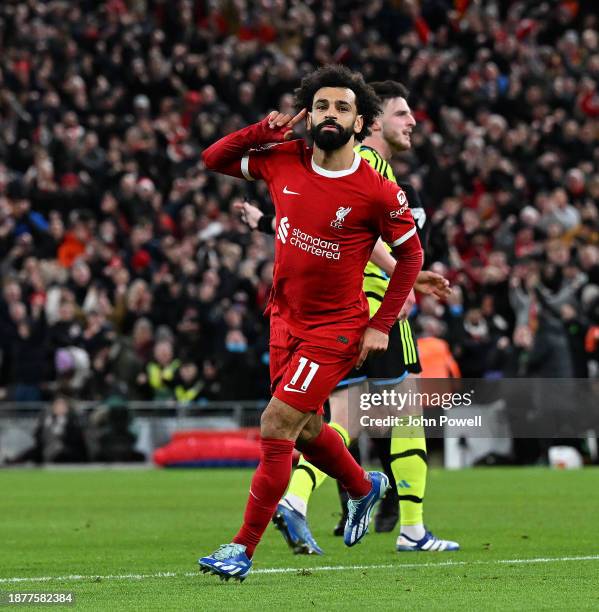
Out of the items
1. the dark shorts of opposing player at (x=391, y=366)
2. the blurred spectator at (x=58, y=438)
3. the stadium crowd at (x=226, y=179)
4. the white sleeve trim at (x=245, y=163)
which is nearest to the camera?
the white sleeve trim at (x=245, y=163)

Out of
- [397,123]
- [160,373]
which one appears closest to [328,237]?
[397,123]

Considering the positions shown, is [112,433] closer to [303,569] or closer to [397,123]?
[397,123]

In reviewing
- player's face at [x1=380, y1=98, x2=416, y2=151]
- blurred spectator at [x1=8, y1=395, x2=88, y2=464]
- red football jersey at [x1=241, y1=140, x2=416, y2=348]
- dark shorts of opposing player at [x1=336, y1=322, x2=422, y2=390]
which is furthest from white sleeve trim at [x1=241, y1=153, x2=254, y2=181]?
blurred spectator at [x1=8, y1=395, x2=88, y2=464]

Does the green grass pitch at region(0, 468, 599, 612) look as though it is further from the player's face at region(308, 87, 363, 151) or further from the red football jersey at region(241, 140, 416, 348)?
the player's face at region(308, 87, 363, 151)

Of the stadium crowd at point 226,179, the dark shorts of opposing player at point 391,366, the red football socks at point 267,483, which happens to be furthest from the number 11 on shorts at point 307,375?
the stadium crowd at point 226,179

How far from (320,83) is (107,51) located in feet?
68.3

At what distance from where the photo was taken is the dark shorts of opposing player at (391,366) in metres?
9.46

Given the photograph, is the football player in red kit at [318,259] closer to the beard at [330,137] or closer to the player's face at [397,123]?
the beard at [330,137]

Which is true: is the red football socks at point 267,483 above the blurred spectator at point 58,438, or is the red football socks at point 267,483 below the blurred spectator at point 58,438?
above

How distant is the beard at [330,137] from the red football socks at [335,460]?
55.1 inches

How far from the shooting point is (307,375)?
741 centimetres

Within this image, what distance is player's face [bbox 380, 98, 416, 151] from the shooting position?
985 cm

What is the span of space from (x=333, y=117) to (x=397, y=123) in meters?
2.36

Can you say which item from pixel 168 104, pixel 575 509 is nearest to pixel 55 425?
pixel 168 104
